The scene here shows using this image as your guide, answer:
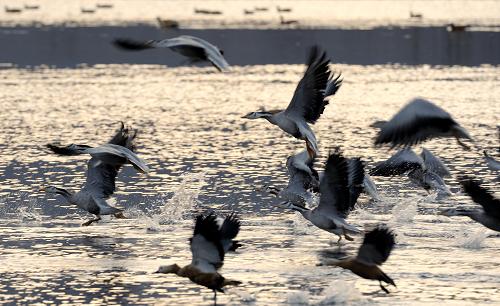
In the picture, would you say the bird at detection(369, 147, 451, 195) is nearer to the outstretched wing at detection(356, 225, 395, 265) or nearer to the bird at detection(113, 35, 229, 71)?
the bird at detection(113, 35, 229, 71)

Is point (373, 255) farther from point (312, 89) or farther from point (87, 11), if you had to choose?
point (87, 11)

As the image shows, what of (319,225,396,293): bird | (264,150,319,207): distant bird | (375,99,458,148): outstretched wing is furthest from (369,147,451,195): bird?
(319,225,396,293): bird

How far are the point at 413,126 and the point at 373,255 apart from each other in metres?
1.70

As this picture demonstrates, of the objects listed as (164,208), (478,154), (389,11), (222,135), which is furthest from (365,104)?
(389,11)

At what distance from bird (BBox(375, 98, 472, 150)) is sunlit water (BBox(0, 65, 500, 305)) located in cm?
Result: 169

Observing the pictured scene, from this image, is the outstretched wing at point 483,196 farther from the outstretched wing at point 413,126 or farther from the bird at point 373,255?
the bird at point 373,255

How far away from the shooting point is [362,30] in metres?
75.6

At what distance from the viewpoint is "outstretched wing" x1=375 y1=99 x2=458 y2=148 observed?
1464cm

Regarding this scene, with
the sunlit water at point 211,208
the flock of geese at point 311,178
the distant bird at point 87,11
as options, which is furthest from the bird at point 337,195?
the distant bird at point 87,11

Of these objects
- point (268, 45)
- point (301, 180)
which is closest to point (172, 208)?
point (301, 180)

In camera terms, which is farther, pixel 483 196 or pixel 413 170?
pixel 413 170

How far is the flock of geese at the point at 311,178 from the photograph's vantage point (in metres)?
13.8

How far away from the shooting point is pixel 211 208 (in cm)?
2078

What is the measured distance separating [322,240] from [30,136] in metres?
13.6
